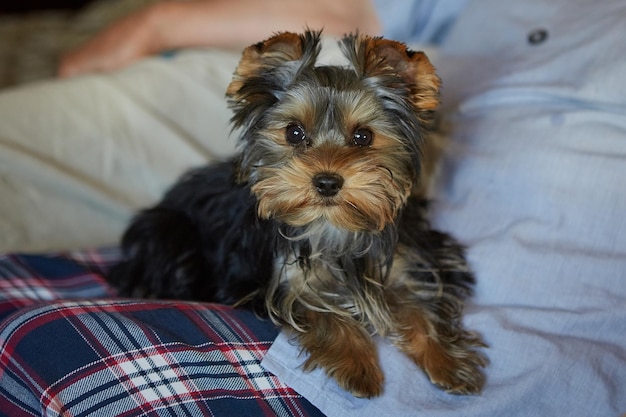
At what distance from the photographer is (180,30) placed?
333 centimetres

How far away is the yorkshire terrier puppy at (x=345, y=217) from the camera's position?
188 cm

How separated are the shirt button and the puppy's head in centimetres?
76

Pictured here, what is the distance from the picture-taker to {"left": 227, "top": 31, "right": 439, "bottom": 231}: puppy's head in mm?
1869

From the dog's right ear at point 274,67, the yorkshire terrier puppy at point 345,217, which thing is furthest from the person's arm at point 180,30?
the dog's right ear at point 274,67

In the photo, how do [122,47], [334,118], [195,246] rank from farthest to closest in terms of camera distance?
[122,47]
[195,246]
[334,118]

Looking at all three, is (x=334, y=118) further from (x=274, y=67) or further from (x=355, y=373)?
(x=355, y=373)

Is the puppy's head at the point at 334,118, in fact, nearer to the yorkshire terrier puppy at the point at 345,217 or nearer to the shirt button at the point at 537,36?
the yorkshire terrier puppy at the point at 345,217

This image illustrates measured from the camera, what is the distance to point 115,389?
178 cm

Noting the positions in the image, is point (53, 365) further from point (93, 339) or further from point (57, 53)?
point (57, 53)

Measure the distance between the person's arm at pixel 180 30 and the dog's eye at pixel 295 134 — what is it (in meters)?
1.35

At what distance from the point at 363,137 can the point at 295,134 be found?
0.18m

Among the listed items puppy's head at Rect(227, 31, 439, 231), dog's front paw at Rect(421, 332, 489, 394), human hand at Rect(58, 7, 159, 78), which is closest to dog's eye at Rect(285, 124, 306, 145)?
puppy's head at Rect(227, 31, 439, 231)

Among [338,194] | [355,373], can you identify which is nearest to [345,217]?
[338,194]

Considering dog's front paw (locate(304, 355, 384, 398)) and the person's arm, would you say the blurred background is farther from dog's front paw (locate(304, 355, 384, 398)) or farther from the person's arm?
dog's front paw (locate(304, 355, 384, 398))
